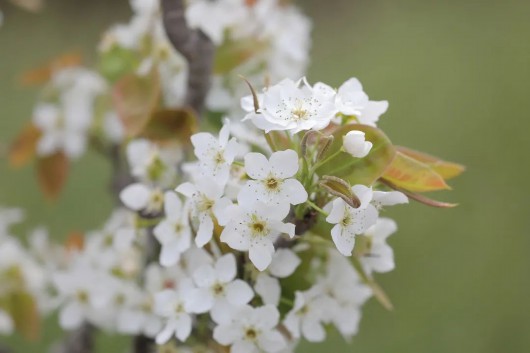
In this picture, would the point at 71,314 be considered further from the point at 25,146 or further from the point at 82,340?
the point at 25,146

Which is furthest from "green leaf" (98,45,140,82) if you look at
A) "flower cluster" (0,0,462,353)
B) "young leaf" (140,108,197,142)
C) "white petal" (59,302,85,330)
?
"white petal" (59,302,85,330)

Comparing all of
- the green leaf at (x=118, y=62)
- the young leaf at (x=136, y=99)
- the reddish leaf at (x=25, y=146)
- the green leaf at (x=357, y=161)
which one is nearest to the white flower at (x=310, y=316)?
the green leaf at (x=357, y=161)

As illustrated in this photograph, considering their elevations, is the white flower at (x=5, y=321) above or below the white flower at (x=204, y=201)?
below

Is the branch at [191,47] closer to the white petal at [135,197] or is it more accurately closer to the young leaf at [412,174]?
the white petal at [135,197]

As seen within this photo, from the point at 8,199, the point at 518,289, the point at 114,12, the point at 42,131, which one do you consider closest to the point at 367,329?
the point at 518,289

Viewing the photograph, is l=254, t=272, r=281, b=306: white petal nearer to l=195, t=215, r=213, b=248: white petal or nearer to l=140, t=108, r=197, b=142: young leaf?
l=195, t=215, r=213, b=248: white petal

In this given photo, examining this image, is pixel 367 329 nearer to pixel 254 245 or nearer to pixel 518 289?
pixel 518 289
